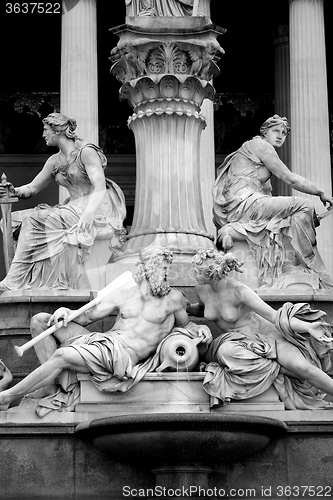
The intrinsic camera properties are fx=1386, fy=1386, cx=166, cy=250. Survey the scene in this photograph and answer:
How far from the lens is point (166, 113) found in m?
22.0

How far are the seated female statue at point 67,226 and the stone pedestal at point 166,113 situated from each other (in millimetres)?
576

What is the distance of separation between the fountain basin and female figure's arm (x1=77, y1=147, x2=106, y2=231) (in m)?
4.96

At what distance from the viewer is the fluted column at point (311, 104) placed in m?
40.9

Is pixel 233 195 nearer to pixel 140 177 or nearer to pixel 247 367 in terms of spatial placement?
pixel 140 177

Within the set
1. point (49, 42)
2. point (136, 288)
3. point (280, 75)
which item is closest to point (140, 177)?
point (136, 288)

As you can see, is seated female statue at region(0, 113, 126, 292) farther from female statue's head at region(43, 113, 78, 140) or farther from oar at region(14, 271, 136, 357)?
oar at region(14, 271, 136, 357)

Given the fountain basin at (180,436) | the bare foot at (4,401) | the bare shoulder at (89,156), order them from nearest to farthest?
1. the fountain basin at (180,436)
2. the bare foot at (4,401)
3. the bare shoulder at (89,156)

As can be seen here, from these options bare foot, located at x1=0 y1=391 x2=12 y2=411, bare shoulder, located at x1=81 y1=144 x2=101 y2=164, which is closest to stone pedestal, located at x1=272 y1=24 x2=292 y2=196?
bare shoulder, located at x1=81 y1=144 x2=101 y2=164

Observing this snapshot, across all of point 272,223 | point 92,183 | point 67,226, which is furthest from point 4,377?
point 272,223

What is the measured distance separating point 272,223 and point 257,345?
431 cm

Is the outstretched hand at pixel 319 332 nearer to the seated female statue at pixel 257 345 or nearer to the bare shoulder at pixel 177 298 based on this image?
the seated female statue at pixel 257 345

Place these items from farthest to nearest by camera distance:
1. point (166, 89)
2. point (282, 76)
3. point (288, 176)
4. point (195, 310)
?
point (282, 76)
point (288, 176)
point (166, 89)
point (195, 310)

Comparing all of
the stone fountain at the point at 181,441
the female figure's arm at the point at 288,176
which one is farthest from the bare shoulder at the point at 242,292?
the female figure's arm at the point at 288,176

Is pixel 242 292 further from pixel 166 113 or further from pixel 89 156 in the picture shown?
pixel 166 113
